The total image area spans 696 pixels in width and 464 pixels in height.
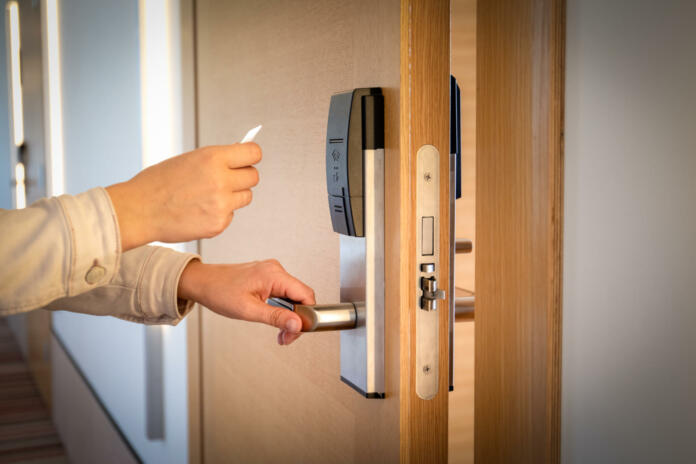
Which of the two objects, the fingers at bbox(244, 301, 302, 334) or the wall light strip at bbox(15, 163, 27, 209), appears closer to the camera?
the fingers at bbox(244, 301, 302, 334)

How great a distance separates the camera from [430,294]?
539 mm

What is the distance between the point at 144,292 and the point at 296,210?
0.23m

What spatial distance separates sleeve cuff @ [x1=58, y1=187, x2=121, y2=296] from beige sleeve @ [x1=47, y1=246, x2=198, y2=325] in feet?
0.77

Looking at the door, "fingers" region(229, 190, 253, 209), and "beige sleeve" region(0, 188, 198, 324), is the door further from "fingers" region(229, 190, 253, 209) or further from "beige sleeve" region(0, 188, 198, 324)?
"beige sleeve" region(0, 188, 198, 324)

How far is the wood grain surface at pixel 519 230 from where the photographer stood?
23.0 inches

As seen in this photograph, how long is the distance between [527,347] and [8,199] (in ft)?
10.3

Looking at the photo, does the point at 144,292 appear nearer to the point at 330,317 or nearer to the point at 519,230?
the point at 330,317

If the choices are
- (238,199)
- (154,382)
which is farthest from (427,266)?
(154,382)

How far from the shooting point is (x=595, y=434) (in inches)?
22.3

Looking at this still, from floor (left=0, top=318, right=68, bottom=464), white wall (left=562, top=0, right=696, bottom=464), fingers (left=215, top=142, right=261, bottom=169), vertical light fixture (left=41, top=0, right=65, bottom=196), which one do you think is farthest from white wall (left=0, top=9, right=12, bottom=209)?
white wall (left=562, top=0, right=696, bottom=464)

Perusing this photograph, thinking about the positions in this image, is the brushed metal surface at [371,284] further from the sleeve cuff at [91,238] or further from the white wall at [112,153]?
the white wall at [112,153]

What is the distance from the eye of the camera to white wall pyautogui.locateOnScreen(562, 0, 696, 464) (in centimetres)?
49

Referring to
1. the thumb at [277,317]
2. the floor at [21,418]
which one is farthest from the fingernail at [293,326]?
the floor at [21,418]

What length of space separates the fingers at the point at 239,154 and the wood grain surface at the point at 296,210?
12 centimetres
